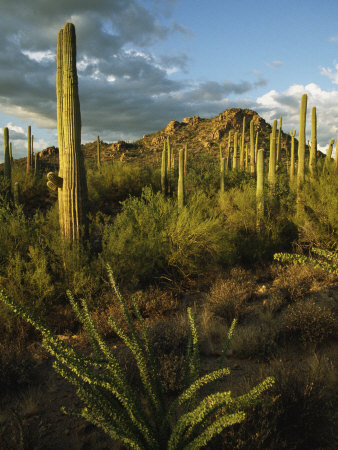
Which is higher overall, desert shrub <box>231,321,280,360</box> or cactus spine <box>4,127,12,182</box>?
cactus spine <box>4,127,12,182</box>

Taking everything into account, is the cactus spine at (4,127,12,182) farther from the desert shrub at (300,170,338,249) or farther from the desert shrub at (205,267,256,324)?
the desert shrub at (300,170,338,249)

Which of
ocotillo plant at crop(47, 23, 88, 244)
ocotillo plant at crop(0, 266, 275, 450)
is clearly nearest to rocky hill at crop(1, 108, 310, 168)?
ocotillo plant at crop(47, 23, 88, 244)

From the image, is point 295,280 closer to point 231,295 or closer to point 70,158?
point 231,295

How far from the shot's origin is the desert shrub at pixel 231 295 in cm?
661

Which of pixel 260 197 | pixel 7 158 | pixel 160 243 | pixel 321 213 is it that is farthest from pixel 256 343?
pixel 7 158

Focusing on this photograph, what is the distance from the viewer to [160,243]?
28.8 ft

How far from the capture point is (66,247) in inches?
277

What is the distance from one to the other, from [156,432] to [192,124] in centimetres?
6174

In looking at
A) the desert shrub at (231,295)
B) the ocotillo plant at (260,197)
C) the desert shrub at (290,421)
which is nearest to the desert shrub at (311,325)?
the desert shrub at (231,295)

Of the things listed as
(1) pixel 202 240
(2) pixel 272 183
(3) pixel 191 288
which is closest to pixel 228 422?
(3) pixel 191 288

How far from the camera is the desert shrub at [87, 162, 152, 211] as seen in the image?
719 inches

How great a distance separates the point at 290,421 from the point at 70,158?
6431 millimetres

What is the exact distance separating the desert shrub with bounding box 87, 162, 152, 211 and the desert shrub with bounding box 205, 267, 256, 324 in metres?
10.8

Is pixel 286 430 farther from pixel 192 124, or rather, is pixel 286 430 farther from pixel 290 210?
pixel 192 124
